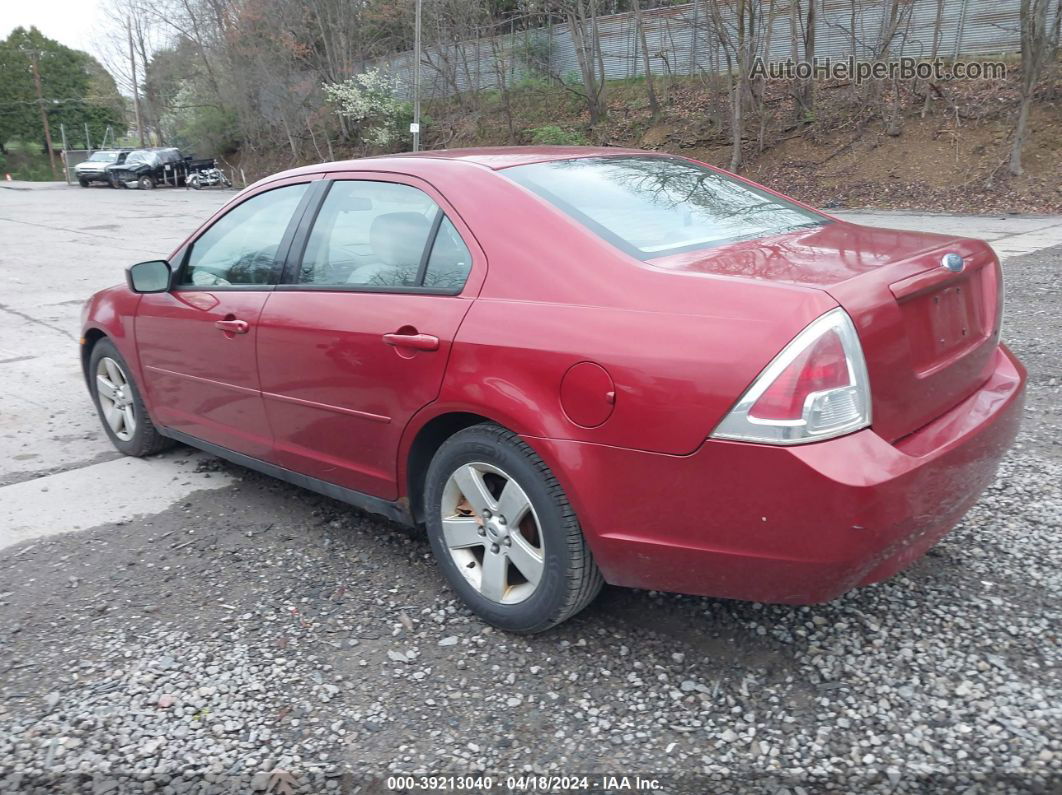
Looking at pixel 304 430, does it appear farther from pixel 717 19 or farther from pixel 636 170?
pixel 717 19

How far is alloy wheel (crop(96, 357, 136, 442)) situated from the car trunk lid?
341cm

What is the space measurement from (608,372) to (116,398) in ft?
11.6

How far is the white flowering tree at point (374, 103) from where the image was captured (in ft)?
113

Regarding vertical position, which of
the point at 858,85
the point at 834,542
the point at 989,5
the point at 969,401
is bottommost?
the point at 834,542

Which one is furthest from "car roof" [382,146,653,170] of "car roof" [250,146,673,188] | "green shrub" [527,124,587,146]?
"green shrub" [527,124,587,146]

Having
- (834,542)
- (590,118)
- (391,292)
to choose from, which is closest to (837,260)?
(834,542)

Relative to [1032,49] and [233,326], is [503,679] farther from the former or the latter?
[1032,49]

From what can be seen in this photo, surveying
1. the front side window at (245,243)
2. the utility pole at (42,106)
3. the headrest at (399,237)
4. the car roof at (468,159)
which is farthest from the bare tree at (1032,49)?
the utility pole at (42,106)

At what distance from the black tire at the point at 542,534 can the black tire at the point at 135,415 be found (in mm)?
2464

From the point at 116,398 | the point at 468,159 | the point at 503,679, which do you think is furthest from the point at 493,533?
the point at 116,398

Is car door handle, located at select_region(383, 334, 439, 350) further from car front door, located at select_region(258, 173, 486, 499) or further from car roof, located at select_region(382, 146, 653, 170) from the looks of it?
car roof, located at select_region(382, 146, 653, 170)

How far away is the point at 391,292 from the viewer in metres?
3.15

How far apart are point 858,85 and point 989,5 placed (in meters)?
3.47

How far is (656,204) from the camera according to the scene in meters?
3.16
